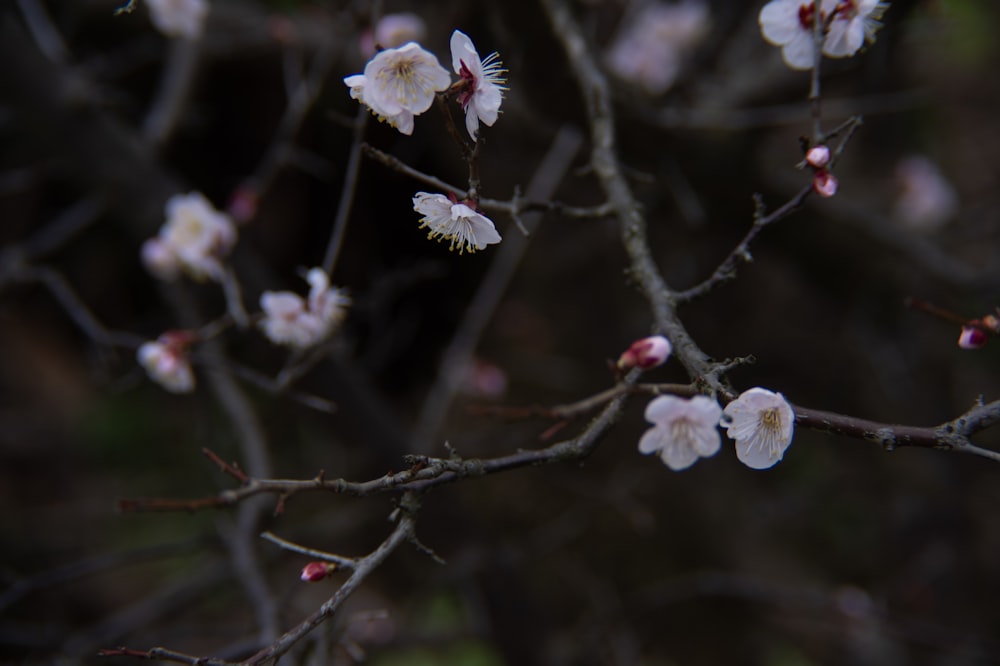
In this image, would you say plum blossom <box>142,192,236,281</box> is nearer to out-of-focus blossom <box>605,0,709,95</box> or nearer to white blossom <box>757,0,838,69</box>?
white blossom <box>757,0,838,69</box>

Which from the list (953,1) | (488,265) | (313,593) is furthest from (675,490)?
(953,1)

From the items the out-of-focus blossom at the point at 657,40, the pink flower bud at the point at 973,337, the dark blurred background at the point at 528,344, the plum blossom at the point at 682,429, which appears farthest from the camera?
the out-of-focus blossom at the point at 657,40

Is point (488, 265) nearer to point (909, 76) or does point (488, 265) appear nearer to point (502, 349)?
point (502, 349)

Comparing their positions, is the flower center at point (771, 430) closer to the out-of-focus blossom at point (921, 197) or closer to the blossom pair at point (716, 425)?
the blossom pair at point (716, 425)

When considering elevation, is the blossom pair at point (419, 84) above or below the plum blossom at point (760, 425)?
above

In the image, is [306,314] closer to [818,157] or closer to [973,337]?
[818,157]

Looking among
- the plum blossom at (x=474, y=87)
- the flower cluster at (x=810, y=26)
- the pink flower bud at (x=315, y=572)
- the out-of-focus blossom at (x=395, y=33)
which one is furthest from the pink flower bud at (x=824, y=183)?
the out-of-focus blossom at (x=395, y=33)
